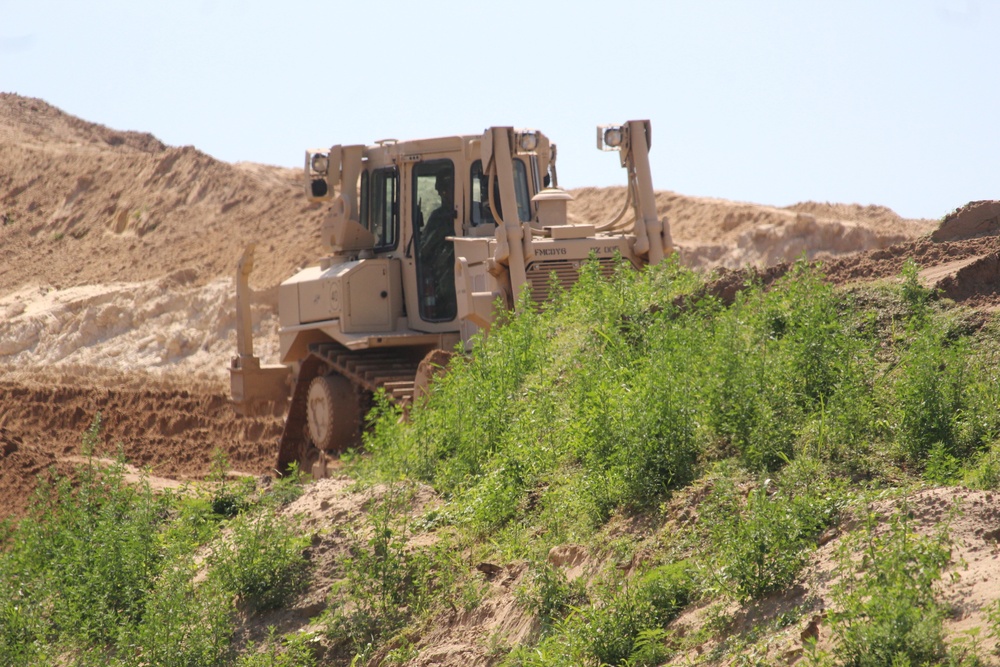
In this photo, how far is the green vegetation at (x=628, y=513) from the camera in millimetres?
5254

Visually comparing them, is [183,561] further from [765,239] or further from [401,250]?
[765,239]

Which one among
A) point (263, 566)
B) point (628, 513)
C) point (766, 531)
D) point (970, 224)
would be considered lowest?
point (263, 566)

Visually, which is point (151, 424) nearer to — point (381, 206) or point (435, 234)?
point (381, 206)

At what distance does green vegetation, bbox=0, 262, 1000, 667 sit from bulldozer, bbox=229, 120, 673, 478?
2234mm

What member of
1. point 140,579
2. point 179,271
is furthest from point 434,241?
point 179,271

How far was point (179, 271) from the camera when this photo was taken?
108 feet

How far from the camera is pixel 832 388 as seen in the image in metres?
6.66

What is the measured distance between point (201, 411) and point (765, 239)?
617 inches

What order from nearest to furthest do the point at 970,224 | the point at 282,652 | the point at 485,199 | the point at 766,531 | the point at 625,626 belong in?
the point at 766,531, the point at 625,626, the point at 282,652, the point at 970,224, the point at 485,199

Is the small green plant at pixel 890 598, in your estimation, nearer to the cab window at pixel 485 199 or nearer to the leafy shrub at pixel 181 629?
the leafy shrub at pixel 181 629

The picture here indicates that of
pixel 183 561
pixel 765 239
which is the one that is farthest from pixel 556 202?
pixel 765 239

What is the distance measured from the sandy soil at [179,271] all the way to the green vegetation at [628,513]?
0.93 ft

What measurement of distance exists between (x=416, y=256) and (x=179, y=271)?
821 inches

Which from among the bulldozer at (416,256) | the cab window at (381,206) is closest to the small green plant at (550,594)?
the bulldozer at (416,256)
